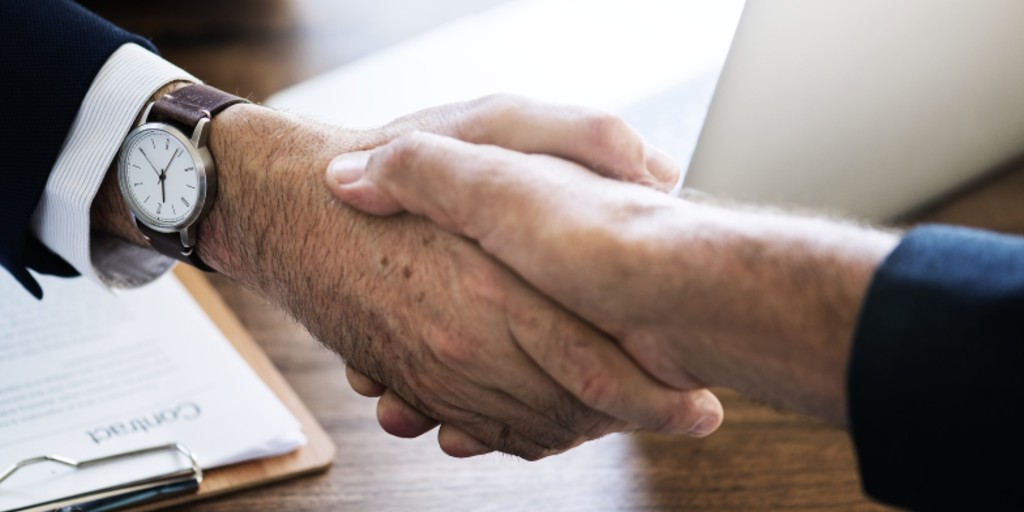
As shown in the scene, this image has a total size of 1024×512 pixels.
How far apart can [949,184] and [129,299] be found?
783 mm

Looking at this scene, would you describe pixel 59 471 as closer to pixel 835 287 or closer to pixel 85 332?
pixel 85 332

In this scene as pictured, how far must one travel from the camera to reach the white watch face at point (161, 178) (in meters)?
0.80

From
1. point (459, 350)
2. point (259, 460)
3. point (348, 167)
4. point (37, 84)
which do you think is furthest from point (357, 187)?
point (37, 84)

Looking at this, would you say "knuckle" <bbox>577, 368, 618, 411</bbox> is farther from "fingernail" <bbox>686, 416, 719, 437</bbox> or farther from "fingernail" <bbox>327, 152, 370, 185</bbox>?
"fingernail" <bbox>327, 152, 370, 185</bbox>

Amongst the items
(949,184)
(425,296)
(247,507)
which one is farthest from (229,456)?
(949,184)

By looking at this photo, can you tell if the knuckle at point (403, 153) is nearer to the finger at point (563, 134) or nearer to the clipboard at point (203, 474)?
the finger at point (563, 134)

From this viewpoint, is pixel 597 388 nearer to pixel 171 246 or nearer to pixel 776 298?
pixel 776 298

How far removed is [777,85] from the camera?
2.57ft

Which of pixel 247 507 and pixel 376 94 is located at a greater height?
pixel 376 94

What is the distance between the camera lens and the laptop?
0.77 metres

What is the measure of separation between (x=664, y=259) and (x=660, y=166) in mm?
164

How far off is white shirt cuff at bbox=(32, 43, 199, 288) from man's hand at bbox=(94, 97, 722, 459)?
97mm

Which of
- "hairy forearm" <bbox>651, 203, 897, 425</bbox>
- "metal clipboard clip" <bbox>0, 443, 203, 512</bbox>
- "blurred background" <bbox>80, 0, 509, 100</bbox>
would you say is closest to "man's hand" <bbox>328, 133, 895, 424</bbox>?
"hairy forearm" <bbox>651, 203, 897, 425</bbox>

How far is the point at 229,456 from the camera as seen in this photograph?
79 centimetres
